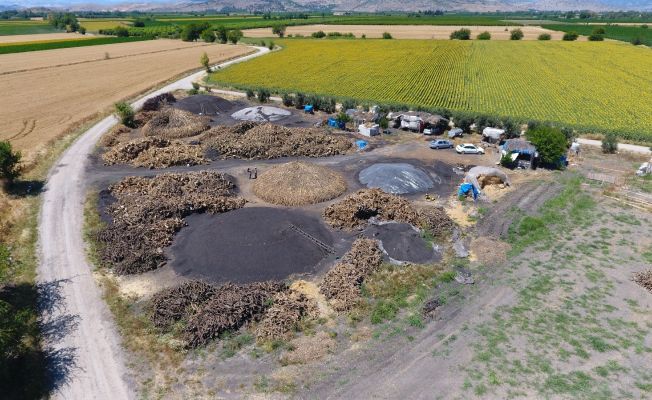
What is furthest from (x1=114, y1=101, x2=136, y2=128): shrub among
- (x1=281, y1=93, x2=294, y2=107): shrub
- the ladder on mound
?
the ladder on mound

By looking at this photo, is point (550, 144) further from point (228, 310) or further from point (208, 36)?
point (208, 36)

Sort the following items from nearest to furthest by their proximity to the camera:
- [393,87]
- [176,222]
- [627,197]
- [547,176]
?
[176,222] → [627,197] → [547,176] → [393,87]

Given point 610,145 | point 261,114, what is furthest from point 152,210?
point 610,145

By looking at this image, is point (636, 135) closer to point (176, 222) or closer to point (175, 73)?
point (176, 222)

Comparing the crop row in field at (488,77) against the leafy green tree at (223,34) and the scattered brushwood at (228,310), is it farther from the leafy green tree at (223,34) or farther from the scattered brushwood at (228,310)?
the scattered brushwood at (228,310)

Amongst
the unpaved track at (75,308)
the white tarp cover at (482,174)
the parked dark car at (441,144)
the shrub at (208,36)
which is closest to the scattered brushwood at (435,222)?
the white tarp cover at (482,174)

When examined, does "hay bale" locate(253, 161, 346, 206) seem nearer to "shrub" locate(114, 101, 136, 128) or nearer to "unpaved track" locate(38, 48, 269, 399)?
"unpaved track" locate(38, 48, 269, 399)

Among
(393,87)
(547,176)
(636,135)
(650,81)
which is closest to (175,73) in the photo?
(393,87)
